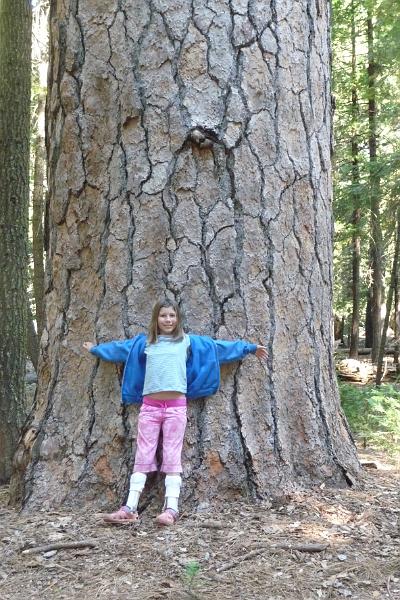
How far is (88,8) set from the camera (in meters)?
4.07

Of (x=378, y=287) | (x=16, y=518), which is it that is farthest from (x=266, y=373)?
(x=378, y=287)

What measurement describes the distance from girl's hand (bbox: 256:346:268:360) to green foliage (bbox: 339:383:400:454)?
8.45 ft

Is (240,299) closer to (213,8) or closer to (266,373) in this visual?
(266,373)

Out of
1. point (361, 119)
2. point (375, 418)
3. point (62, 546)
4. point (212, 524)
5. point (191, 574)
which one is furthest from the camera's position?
point (361, 119)

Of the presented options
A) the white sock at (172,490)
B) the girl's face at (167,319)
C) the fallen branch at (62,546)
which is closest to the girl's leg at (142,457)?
the white sock at (172,490)

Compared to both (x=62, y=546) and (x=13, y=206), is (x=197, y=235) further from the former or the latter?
(x=13, y=206)

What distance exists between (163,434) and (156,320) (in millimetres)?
676

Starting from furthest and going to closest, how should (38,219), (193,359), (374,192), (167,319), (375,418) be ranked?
(374,192), (38,219), (375,418), (193,359), (167,319)

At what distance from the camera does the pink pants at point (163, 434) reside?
3688 millimetres

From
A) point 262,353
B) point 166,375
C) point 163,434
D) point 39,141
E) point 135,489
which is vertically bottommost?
point 135,489

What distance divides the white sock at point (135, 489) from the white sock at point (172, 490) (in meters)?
0.14

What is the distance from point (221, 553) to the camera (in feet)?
10.5

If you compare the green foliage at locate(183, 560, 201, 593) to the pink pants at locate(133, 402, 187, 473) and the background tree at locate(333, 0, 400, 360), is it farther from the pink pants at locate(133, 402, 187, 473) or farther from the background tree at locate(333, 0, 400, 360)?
the background tree at locate(333, 0, 400, 360)

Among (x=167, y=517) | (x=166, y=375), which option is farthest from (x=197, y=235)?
(x=167, y=517)
